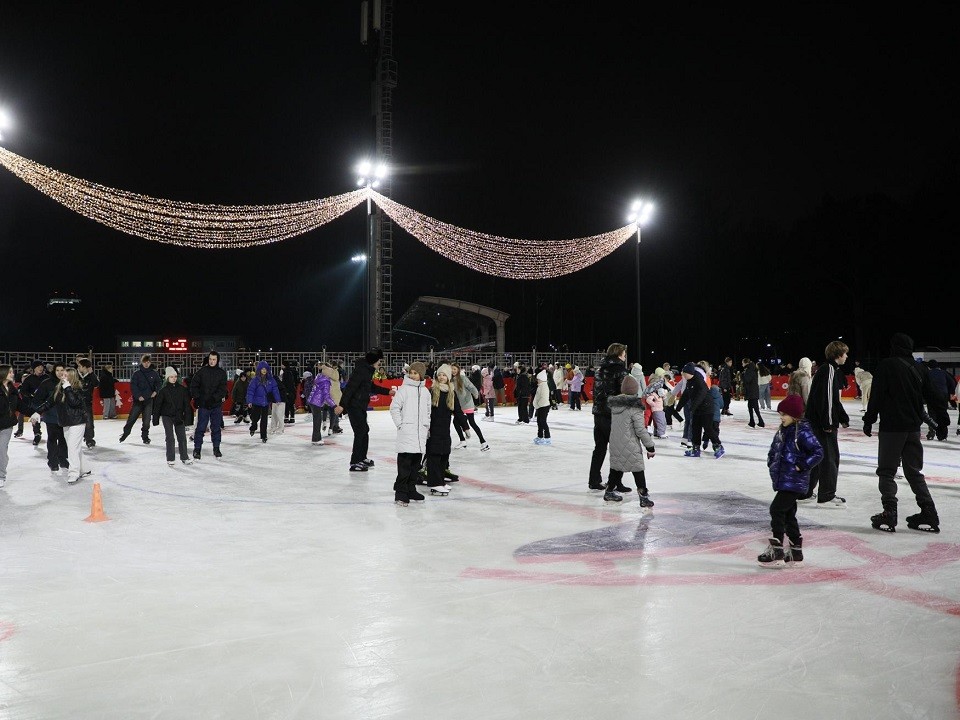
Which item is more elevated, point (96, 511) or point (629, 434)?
point (629, 434)

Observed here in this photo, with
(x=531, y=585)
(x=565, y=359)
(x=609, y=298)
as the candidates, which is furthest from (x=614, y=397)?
(x=609, y=298)

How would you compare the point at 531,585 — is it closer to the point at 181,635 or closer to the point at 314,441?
the point at 181,635

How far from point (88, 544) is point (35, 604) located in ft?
5.36

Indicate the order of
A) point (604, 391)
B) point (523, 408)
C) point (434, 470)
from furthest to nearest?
point (523, 408) < point (434, 470) < point (604, 391)

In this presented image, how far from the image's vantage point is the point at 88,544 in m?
5.86

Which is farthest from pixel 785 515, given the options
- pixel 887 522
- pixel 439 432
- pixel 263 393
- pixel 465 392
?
pixel 263 393

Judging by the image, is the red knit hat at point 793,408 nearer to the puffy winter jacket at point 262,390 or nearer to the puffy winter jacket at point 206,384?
the puffy winter jacket at point 206,384

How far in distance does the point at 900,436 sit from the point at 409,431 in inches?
183

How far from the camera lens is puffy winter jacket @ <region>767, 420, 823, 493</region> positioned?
16.8ft

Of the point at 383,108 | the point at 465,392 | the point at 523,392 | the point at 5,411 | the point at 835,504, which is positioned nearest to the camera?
the point at 835,504

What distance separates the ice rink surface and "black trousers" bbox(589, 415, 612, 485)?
1.00 ft

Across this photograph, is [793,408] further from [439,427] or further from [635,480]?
[439,427]

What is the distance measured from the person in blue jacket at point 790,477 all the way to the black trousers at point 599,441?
9.05 ft

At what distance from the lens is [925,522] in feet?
20.3
